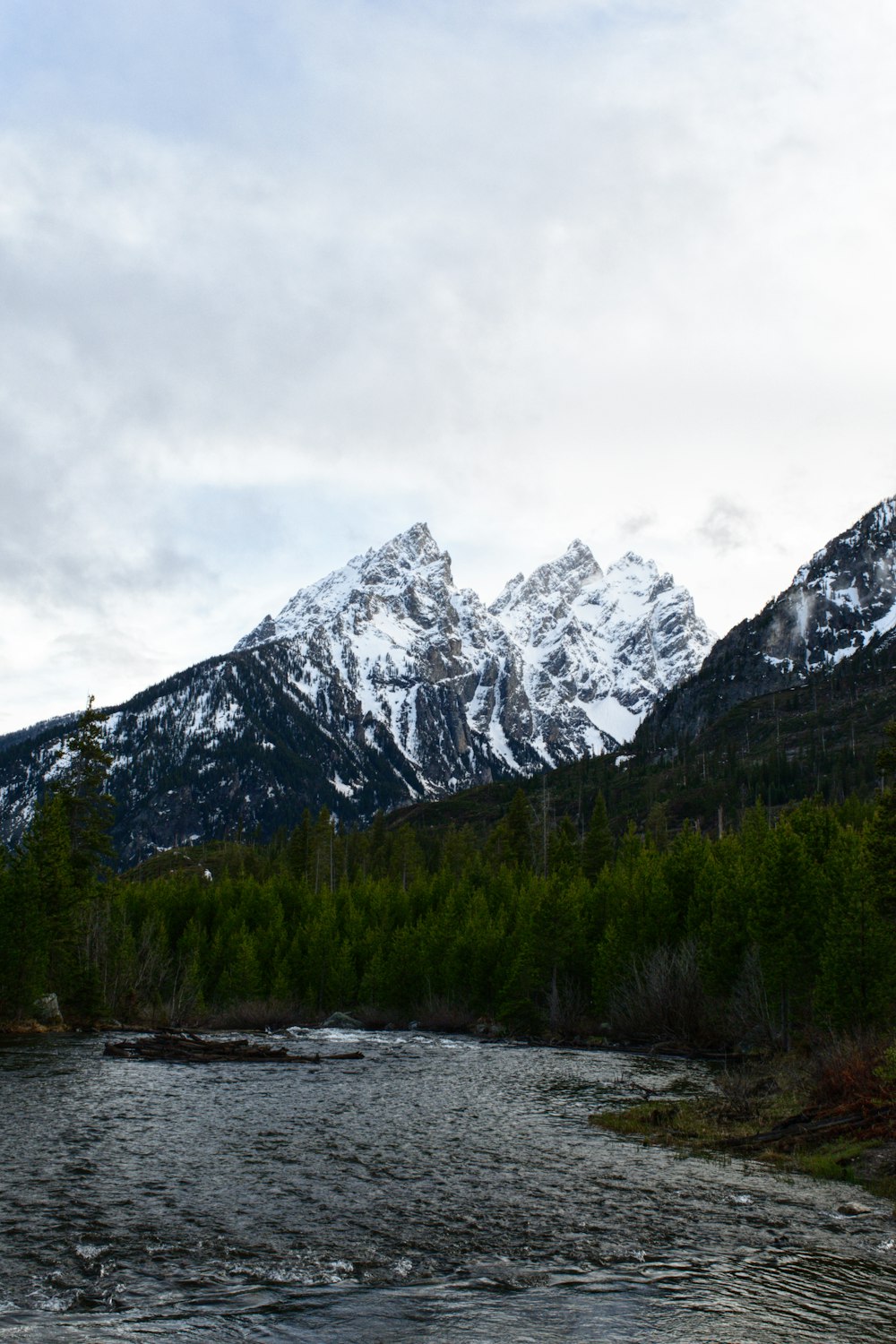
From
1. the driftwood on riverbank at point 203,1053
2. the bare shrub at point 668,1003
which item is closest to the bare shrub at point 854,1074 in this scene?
the bare shrub at point 668,1003

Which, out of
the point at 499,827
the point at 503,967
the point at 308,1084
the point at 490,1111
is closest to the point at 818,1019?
the point at 490,1111

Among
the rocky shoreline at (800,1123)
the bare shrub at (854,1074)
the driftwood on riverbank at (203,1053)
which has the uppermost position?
the bare shrub at (854,1074)

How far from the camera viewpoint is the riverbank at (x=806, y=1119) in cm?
3228

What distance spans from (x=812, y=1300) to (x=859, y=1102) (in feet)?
69.6

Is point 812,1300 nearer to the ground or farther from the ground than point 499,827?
nearer to the ground

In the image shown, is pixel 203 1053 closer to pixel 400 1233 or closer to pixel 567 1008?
pixel 567 1008

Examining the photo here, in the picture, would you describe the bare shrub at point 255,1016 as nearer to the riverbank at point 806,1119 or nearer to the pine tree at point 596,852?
the pine tree at point 596,852

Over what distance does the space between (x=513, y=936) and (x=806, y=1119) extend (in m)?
58.3

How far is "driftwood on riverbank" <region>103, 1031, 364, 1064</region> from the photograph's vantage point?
2264 inches

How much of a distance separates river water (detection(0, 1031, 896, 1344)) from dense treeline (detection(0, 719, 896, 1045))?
26.5 m

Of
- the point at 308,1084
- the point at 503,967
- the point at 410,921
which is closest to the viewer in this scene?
the point at 308,1084

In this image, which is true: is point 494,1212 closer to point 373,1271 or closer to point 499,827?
point 373,1271

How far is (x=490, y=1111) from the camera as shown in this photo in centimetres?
4159

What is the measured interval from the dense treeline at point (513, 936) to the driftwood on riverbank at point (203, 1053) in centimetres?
1443
